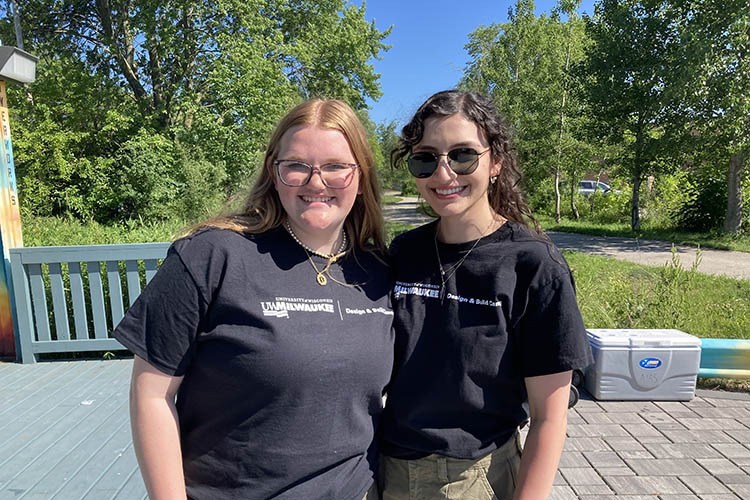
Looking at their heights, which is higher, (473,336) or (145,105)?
(145,105)

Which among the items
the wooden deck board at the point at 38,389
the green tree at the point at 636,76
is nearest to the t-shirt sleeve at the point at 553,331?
the wooden deck board at the point at 38,389

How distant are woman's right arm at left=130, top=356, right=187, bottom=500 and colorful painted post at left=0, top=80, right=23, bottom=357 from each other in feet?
14.6

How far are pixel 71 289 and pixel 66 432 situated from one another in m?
1.73

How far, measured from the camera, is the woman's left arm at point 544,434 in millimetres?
1406

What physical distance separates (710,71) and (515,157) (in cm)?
1407

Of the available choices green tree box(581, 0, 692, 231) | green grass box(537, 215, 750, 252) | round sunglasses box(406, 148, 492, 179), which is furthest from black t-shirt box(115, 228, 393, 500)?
green tree box(581, 0, 692, 231)

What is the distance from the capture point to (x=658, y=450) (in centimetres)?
352

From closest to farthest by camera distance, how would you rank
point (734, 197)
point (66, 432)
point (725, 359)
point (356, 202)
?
point (356, 202) < point (66, 432) < point (725, 359) < point (734, 197)

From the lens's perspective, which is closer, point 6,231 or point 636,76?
point 6,231

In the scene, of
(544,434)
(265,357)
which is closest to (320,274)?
(265,357)

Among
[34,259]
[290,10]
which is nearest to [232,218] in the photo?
[34,259]

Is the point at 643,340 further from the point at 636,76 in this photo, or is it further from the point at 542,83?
the point at 542,83

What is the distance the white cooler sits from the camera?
427 cm

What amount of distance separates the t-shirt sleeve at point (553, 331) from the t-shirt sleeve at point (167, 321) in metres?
0.92
